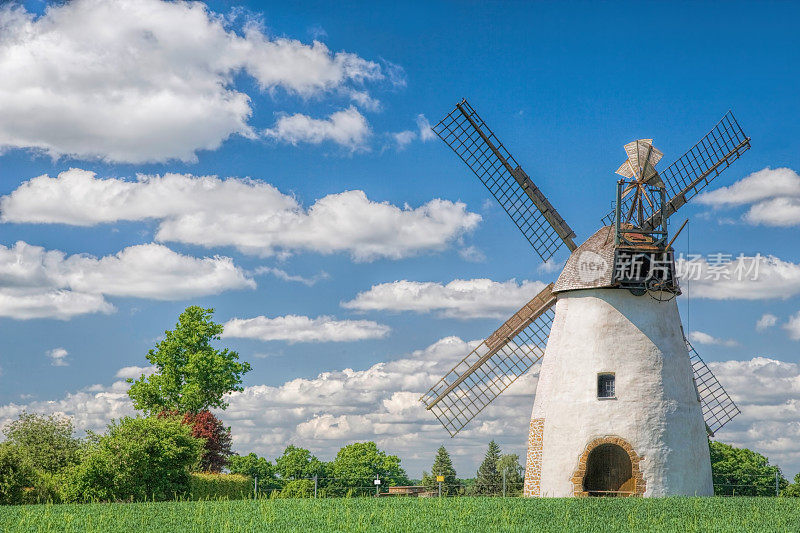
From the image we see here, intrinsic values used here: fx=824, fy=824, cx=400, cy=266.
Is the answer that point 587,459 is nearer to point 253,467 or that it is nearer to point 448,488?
point 448,488

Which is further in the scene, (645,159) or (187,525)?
(645,159)

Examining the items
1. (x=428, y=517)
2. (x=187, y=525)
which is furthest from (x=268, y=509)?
(x=428, y=517)

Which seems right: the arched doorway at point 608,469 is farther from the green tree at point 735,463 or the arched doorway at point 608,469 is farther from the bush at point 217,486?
the green tree at point 735,463

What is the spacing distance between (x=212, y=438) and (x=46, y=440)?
28.4 feet

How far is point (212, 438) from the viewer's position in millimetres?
43125

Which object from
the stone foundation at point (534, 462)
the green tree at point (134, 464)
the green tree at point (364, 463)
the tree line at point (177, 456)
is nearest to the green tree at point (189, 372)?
the tree line at point (177, 456)

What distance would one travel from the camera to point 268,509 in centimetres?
2192

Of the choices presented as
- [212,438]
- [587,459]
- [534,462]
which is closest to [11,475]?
[212,438]

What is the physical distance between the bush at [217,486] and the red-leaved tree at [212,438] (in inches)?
116

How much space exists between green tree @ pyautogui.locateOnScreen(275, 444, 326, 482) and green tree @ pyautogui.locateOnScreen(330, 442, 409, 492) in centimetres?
158

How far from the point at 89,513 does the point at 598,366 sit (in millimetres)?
16461

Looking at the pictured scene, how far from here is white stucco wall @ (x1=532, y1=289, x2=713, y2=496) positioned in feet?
89.1

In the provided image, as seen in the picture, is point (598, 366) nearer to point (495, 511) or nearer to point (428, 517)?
point (495, 511)

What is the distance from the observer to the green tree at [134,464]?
99.8ft
